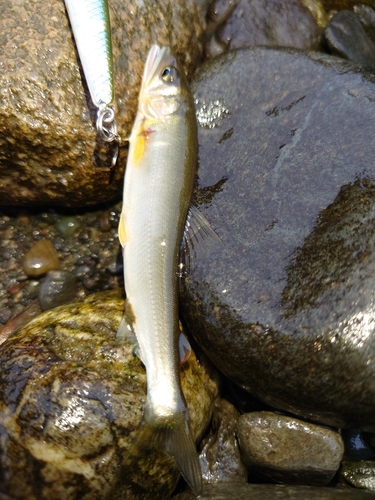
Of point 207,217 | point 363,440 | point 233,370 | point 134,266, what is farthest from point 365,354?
point 134,266

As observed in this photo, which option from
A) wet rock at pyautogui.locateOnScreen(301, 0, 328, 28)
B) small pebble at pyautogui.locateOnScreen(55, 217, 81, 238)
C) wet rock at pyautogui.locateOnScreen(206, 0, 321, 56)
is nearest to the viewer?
small pebble at pyautogui.locateOnScreen(55, 217, 81, 238)

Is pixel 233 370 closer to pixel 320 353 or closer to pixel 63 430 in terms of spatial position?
pixel 320 353

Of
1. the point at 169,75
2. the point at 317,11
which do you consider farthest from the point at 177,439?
the point at 317,11

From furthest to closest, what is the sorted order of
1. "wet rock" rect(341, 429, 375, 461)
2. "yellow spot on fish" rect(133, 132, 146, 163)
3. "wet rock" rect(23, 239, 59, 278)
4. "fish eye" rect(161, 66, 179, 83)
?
"wet rock" rect(23, 239, 59, 278) → "wet rock" rect(341, 429, 375, 461) → "fish eye" rect(161, 66, 179, 83) → "yellow spot on fish" rect(133, 132, 146, 163)

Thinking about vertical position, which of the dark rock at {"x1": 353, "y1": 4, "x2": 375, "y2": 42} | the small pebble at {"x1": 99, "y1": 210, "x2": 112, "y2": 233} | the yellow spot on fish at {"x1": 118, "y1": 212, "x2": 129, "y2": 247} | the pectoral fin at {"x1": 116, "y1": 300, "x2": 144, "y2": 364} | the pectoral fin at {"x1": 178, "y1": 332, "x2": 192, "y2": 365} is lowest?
the pectoral fin at {"x1": 178, "y1": 332, "x2": 192, "y2": 365}

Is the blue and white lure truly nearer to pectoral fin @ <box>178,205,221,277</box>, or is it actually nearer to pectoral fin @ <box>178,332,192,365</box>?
pectoral fin @ <box>178,205,221,277</box>

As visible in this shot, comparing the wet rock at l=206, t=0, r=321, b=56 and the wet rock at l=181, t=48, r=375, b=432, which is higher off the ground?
the wet rock at l=206, t=0, r=321, b=56

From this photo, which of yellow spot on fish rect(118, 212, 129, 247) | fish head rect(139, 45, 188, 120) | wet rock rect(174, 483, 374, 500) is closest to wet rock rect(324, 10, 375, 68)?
fish head rect(139, 45, 188, 120)
